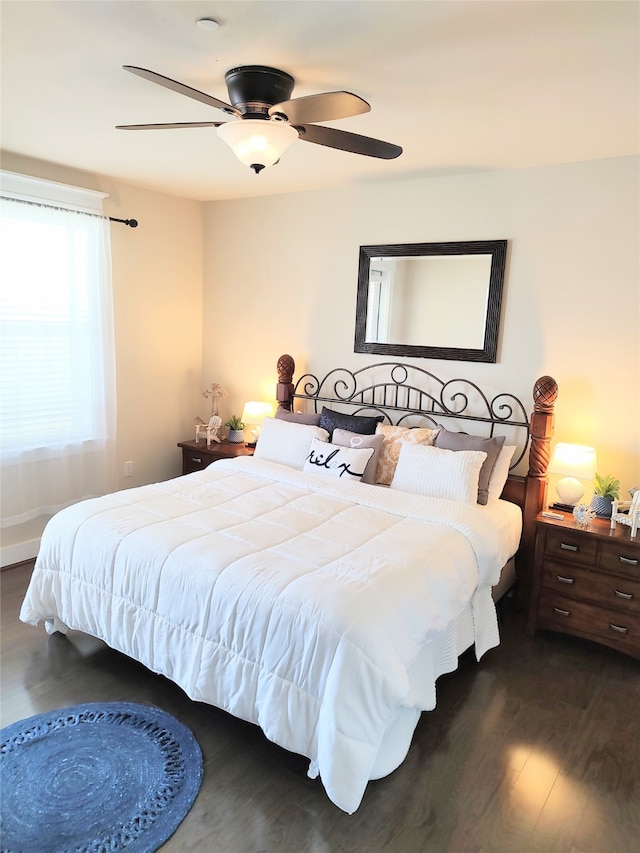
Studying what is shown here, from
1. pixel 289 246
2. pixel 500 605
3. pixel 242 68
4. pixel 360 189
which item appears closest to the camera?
pixel 242 68

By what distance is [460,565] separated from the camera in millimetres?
2537

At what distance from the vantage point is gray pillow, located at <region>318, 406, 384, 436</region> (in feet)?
12.3

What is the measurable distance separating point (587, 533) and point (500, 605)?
2.59ft

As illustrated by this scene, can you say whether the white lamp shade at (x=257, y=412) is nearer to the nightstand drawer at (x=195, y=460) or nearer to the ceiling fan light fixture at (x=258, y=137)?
the nightstand drawer at (x=195, y=460)

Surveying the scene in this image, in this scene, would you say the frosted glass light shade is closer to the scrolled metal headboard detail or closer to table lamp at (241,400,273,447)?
the scrolled metal headboard detail

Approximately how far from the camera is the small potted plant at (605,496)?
3.08 metres

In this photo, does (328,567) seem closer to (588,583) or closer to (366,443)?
(366,443)

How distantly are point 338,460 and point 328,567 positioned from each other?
4.04 feet

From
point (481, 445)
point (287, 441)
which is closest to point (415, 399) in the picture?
point (481, 445)

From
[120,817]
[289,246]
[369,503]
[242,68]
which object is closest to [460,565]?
[369,503]

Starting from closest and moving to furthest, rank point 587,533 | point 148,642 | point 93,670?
point 148,642, point 93,670, point 587,533

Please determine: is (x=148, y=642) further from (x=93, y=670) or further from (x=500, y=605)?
(x=500, y=605)

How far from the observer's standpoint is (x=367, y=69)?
2070 mm

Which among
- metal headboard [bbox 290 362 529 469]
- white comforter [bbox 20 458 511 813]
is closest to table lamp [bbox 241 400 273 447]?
metal headboard [bbox 290 362 529 469]
